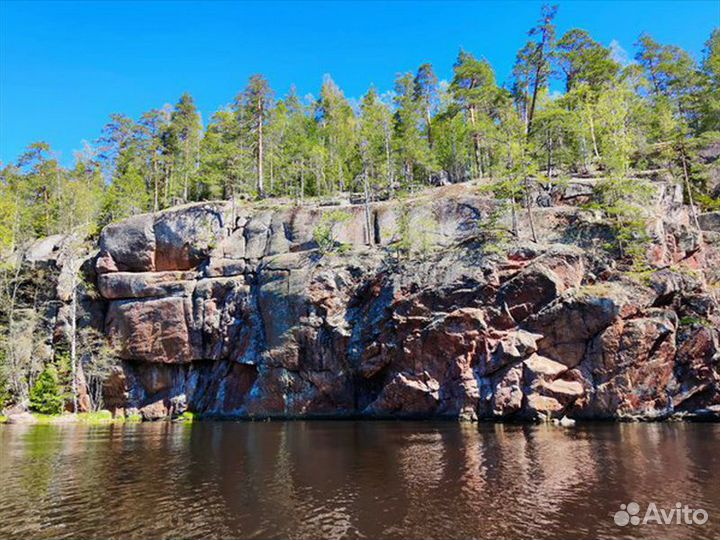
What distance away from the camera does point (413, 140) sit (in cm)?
7531

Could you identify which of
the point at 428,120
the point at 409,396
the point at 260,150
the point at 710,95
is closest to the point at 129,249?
the point at 260,150

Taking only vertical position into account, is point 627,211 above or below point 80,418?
above

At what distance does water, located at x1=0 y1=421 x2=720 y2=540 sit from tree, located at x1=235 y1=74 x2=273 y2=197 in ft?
177

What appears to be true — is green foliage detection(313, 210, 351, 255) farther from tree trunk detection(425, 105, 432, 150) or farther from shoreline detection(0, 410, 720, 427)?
tree trunk detection(425, 105, 432, 150)

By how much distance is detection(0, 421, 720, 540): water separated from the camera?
13.7 meters

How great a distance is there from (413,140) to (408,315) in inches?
1510

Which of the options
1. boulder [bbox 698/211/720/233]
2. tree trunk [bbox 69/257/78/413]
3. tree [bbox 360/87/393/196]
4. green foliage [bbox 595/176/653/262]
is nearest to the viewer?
green foliage [bbox 595/176/653/262]

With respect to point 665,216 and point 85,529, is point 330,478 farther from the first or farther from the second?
point 665,216

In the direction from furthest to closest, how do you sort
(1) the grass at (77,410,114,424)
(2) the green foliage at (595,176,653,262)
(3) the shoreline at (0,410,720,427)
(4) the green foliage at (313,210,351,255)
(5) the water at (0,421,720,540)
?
(4) the green foliage at (313,210,351,255)
(1) the grass at (77,410,114,424)
(2) the green foliage at (595,176,653,262)
(3) the shoreline at (0,410,720,427)
(5) the water at (0,421,720,540)

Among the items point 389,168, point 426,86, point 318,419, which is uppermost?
point 426,86

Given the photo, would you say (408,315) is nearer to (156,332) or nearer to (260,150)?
(156,332)

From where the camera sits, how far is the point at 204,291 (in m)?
56.5

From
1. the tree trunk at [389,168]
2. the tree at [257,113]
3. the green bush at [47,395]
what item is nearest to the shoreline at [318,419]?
the green bush at [47,395]

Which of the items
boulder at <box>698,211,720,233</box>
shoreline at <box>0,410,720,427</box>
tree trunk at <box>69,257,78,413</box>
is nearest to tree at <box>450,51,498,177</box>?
boulder at <box>698,211,720,233</box>
